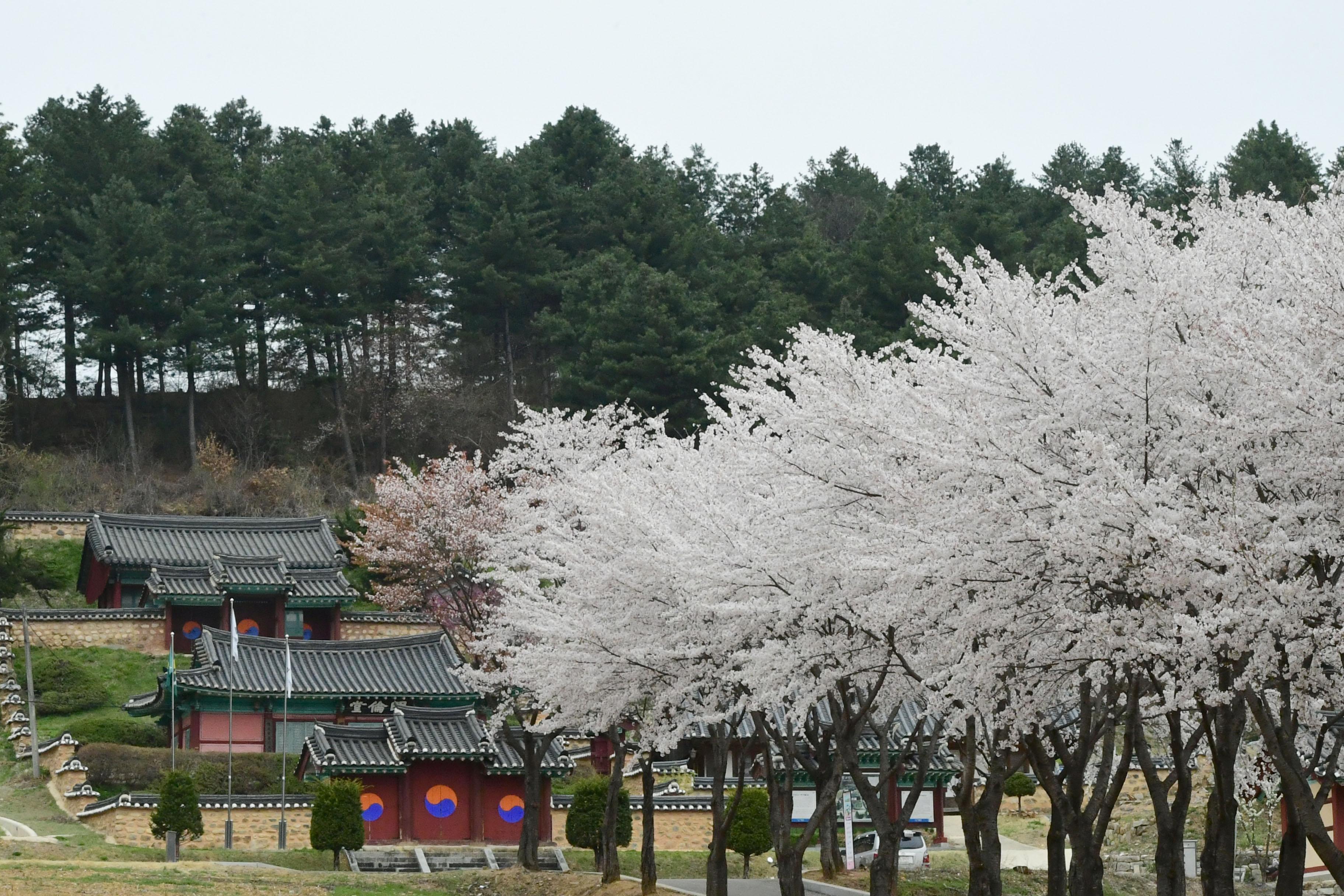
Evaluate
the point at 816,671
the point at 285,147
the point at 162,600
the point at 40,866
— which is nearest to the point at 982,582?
the point at 816,671

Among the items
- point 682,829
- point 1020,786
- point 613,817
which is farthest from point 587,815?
point 1020,786

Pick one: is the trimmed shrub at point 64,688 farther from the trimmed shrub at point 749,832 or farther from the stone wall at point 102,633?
the trimmed shrub at point 749,832

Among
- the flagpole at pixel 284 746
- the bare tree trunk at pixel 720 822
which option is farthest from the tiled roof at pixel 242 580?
the bare tree trunk at pixel 720 822

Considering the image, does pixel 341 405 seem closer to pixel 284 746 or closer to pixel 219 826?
pixel 284 746

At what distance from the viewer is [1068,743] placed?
18.4 metres

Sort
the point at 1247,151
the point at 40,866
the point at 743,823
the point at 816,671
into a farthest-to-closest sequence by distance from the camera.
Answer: the point at 1247,151 → the point at 743,823 → the point at 40,866 → the point at 816,671

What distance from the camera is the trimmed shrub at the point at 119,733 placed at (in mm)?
37438

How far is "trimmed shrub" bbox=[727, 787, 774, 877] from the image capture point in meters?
30.1

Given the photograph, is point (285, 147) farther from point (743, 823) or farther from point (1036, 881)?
point (1036, 881)

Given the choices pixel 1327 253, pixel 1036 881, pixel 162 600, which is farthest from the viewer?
pixel 162 600

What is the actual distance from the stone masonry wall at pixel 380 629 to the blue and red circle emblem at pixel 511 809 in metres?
16.4

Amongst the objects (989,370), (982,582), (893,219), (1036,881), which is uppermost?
(893,219)

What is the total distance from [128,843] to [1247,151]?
45546mm

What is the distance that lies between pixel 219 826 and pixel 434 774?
471 cm
